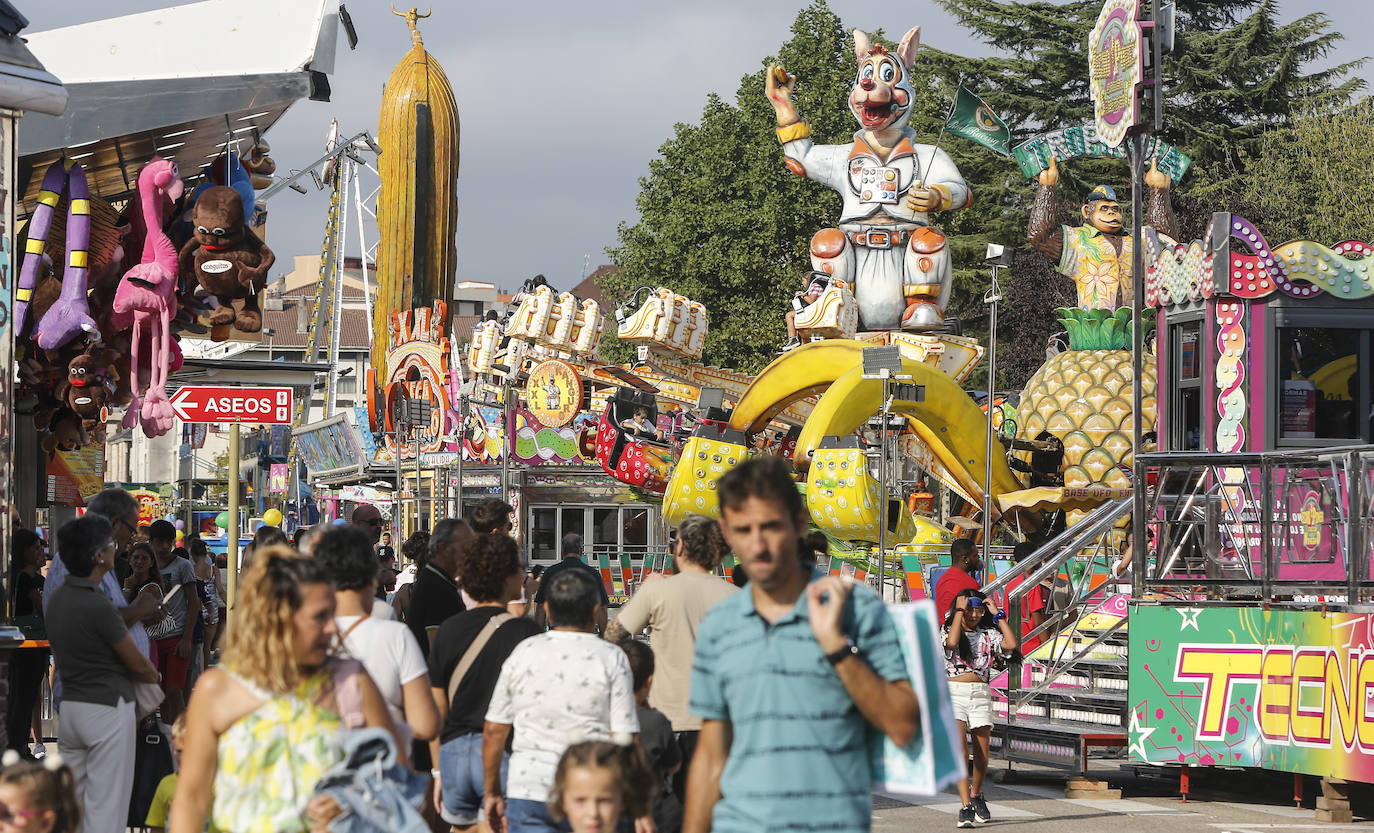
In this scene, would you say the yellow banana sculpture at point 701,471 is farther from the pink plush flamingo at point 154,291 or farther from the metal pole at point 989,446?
the pink plush flamingo at point 154,291

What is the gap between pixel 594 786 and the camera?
4719 millimetres

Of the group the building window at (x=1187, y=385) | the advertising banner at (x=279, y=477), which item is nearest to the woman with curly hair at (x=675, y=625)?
the building window at (x=1187, y=385)

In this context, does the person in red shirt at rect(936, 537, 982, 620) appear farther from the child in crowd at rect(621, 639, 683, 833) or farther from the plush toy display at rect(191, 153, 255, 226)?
the plush toy display at rect(191, 153, 255, 226)

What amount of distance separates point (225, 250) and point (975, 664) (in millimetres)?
5253

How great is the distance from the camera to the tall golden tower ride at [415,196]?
4722cm

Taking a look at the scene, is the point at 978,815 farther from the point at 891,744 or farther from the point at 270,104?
the point at 891,744

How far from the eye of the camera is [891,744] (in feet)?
13.6

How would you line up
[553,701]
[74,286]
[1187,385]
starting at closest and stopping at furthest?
[553,701] < [74,286] < [1187,385]

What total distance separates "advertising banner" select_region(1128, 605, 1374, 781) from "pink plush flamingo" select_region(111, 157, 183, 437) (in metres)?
6.79

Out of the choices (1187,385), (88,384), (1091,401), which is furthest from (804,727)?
(1091,401)

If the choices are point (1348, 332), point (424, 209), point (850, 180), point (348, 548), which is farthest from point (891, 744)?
point (424, 209)

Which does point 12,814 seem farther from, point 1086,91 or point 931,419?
point 1086,91

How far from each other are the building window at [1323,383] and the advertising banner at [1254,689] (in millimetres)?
6251

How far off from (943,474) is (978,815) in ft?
51.2
